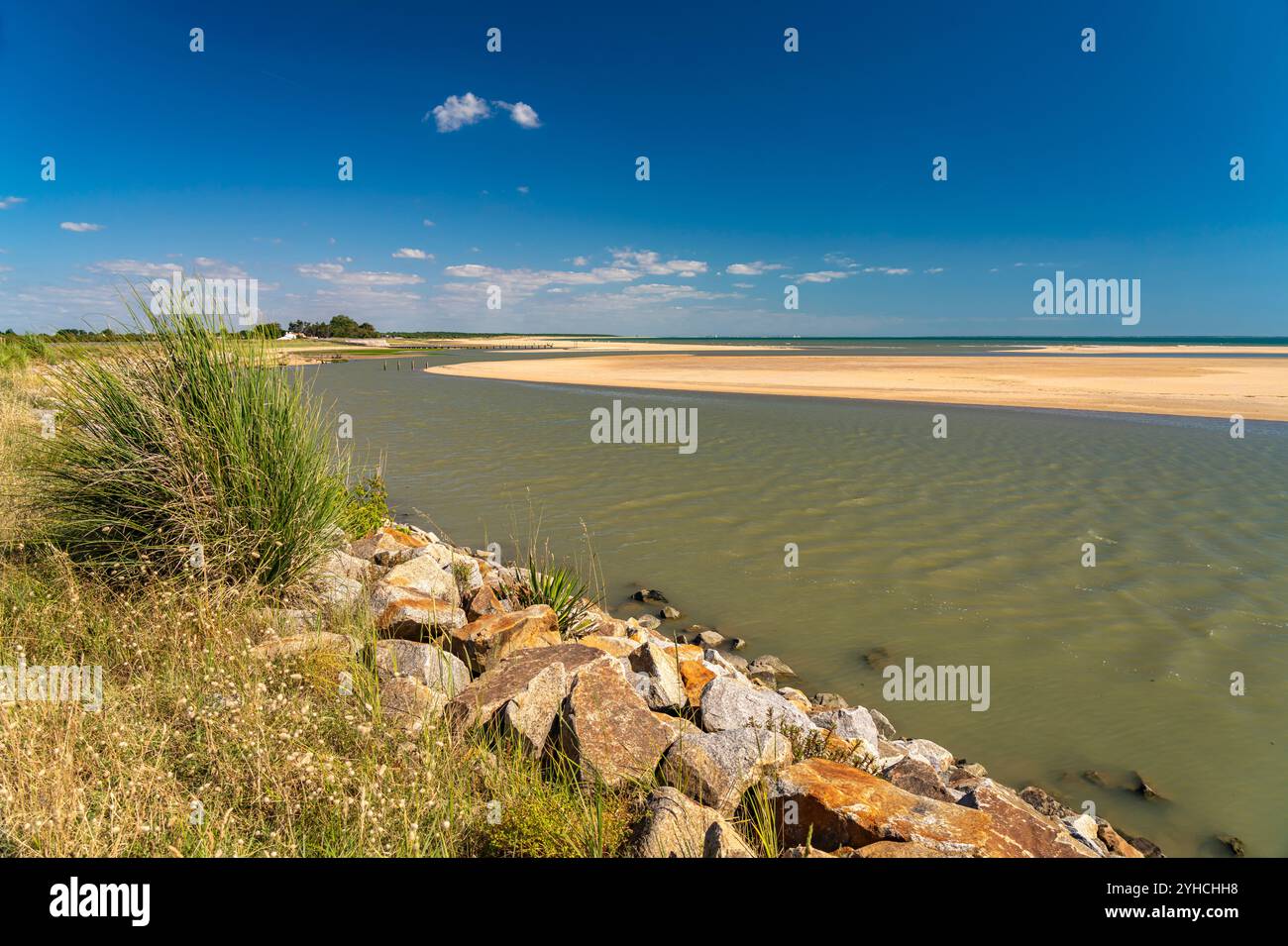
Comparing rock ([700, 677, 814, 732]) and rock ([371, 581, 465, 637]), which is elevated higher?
rock ([371, 581, 465, 637])

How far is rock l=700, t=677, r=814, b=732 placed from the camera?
15.5 ft

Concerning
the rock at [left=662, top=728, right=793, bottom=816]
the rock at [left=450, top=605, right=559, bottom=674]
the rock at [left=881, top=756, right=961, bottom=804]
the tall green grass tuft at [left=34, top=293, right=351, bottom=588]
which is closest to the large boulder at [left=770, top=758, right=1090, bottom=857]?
the rock at [left=662, top=728, right=793, bottom=816]

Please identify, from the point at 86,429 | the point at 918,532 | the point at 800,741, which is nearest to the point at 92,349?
the point at 86,429

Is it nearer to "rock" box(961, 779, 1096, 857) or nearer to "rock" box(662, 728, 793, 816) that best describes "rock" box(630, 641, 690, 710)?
"rock" box(662, 728, 793, 816)

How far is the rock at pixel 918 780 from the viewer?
432cm

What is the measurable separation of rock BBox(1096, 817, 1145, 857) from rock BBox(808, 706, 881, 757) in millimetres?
1515

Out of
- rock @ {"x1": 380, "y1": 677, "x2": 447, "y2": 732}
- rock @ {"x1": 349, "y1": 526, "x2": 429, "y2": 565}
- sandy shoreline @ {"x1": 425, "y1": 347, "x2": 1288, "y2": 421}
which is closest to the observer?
rock @ {"x1": 380, "y1": 677, "x2": 447, "y2": 732}

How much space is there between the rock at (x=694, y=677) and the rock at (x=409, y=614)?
2.02 m

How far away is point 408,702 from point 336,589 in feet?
7.60

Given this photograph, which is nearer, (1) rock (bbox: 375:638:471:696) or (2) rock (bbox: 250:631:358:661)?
(2) rock (bbox: 250:631:358:661)

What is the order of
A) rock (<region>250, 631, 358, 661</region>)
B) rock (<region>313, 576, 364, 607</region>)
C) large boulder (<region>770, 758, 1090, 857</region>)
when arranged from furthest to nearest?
rock (<region>313, 576, 364, 607</region>)
rock (<region>250, 631, 358, 661</region>)
large boulder (<region>770, 758, 1090, 857</region>)

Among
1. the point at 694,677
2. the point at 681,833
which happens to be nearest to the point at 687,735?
the point at 681,833

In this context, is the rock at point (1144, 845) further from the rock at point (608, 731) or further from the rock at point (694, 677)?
the rock at point (608, 731)

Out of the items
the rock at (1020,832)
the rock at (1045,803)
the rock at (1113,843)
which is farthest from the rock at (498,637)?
the rock at (1113,843)
